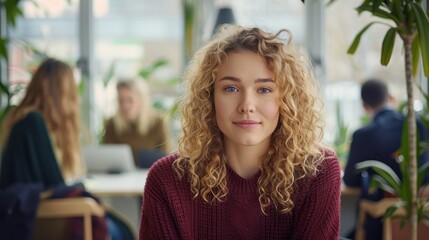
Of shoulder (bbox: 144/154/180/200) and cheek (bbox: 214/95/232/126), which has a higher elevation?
cheek (bbox: 214/95/232/126)

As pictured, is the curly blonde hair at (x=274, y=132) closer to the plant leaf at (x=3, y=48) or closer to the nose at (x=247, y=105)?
the nose at (x=247, y=105)

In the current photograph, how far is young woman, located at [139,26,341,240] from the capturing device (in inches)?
73.9

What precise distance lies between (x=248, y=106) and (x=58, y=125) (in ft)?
8.26

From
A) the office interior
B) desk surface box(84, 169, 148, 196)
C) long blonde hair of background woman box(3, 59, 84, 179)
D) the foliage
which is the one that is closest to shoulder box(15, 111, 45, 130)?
long blonde hair of background woman box(3, 59, 84, 179)

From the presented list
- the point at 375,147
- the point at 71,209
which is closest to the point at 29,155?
the point at 71,209

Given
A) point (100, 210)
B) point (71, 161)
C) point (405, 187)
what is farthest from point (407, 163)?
point (71, 161)

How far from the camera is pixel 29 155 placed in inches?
151

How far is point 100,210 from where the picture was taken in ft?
12.3

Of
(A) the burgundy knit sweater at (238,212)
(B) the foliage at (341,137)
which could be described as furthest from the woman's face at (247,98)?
(B) the foliage at (341,137)

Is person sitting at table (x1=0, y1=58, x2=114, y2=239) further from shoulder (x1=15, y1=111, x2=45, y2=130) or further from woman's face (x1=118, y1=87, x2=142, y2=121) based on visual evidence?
woman's face (x1=118, y1=87, x2=142, y2=121)

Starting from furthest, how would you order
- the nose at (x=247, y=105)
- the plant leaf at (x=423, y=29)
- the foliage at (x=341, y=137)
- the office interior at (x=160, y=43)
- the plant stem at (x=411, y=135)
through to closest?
the office interior at (x=160, y=43)
the foliage at (x=341, y=137)
the plant stem at (x=411, y=135)
the plant leaf at (x=423, y=29)
the nose at (x=247, y=105)

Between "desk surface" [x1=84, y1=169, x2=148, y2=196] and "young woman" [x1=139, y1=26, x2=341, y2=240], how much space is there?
2618 mm

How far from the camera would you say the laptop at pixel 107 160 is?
5.32 m

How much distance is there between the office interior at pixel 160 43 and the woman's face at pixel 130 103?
841 millimetres
